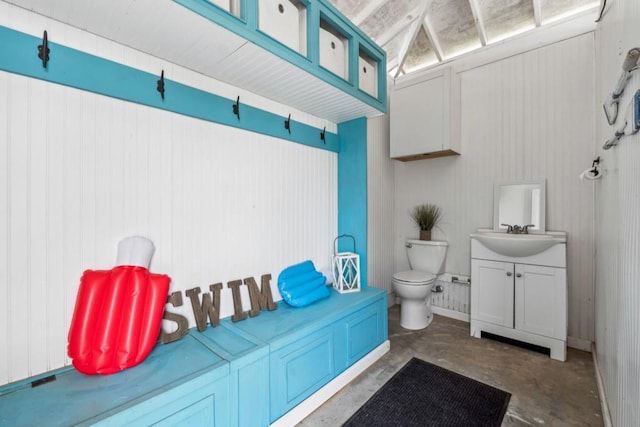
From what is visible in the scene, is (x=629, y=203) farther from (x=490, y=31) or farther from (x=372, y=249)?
(x=490, y=31)

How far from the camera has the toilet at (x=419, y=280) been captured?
2.60 m

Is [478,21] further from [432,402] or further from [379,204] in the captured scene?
[432,402]

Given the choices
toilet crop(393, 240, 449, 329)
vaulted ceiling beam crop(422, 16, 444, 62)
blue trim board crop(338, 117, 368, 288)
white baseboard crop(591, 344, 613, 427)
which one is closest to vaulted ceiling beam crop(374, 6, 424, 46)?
vaulted ceiling beam crop(422, 16, 444, 62)

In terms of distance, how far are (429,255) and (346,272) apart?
116cm

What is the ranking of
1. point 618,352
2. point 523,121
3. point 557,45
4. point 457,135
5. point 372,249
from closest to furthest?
point 618,352
point 557,45
point 523,121
point 457,135
point 372,249

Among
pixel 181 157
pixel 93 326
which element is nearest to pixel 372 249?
pixel 181 157

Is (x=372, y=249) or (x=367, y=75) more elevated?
(x=367, y=75)

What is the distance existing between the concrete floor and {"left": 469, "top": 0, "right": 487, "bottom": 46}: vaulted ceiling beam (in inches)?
117

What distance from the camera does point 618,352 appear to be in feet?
3.92

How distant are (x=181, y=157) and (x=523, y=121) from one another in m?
3.00

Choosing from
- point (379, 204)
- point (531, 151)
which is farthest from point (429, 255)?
point (531, 151)

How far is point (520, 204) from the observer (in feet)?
8.39

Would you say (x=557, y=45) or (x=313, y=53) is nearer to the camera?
(x=313, y=53)

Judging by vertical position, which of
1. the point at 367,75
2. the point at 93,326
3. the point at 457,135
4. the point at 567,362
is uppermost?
the point at 367,75
